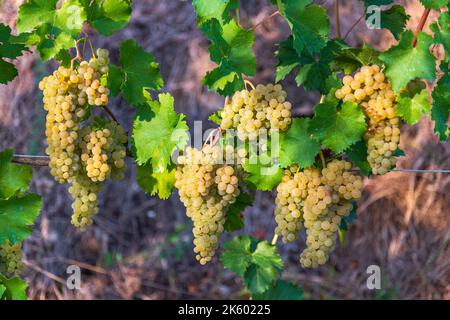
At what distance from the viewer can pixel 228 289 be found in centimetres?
397

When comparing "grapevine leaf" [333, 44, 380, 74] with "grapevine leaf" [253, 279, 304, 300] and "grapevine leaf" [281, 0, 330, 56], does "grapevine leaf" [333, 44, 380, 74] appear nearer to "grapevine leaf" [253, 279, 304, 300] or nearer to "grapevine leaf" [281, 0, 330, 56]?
"grapevine leaf" [281, 0, 330, 56]

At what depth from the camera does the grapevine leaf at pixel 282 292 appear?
2.04m

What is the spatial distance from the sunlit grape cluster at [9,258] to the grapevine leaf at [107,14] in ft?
2.16

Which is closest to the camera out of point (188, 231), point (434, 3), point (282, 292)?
point (434, 3)

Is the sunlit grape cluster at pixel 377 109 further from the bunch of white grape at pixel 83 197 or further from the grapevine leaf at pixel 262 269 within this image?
the bunch of white grape at pixel 83 197

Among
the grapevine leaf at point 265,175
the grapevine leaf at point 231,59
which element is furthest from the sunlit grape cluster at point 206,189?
the grapevine leaf at point 231,59

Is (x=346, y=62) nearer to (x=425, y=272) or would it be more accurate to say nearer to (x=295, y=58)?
(x=295, y=58)

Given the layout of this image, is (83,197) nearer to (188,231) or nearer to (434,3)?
(434,3)

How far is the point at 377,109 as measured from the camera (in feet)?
5.13

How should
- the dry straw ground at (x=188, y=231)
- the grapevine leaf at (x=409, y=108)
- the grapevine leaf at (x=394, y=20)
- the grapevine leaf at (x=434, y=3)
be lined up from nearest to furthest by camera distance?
the grapevine leaf at (x=434, y=3)
the grapevine leaf at (x=409, y=108)
the grapevine leaf at (x=394, y=20)
the dry straw ground at (x=188, y=231)

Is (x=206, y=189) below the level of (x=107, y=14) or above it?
below

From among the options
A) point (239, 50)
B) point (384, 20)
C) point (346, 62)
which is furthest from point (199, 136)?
point (384, 20)

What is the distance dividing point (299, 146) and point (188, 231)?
8.72ft

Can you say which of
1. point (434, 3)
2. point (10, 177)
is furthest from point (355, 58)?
point (10, 177)
